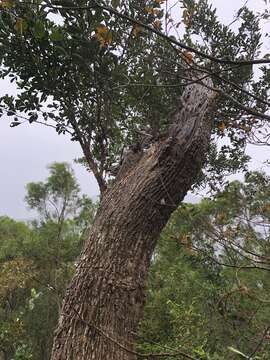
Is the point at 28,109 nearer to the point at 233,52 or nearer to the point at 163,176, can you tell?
the point at 163,176

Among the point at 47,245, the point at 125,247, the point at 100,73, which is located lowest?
the point at 125,247

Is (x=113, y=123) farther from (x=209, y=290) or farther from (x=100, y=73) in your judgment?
(x=209, y=290)

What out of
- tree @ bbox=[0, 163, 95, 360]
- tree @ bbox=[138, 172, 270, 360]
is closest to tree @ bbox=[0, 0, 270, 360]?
tree @ bbox=[138, 172, 270, 360]

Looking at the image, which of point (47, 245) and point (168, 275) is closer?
point (168, 275)

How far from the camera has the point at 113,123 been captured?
397 cm

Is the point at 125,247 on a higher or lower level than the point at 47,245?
lower

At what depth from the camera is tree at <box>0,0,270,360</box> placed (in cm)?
235

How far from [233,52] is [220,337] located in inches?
212

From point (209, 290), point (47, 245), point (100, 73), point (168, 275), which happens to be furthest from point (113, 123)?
point (47, 245)

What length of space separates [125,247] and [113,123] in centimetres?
165

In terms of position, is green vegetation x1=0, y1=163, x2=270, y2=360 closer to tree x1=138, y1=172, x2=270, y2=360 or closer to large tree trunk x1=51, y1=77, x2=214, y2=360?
tree x1=138, y1=172, x2=270, y2=360

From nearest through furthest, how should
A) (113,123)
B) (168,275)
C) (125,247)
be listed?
(125,247) < (113,123) < (168,275)

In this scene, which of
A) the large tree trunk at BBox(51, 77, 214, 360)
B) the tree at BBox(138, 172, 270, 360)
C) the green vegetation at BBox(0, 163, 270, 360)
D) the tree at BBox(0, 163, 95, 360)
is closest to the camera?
the large tree trunk at BBox(51, 77, 214, 360)

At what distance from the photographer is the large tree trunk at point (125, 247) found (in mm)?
2342
